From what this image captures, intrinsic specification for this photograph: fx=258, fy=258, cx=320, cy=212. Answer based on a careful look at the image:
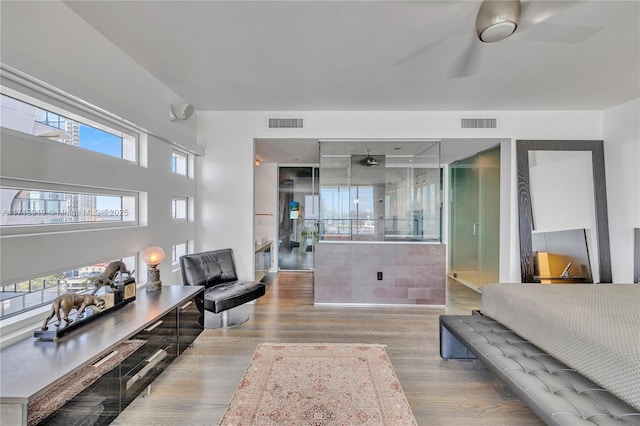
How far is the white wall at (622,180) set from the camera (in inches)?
125

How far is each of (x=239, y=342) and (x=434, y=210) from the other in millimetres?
3210

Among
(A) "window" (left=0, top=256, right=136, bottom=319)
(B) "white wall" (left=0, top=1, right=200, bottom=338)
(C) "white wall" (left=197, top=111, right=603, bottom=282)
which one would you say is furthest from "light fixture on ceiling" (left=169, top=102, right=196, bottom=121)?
(A) "window" (left=0, top=256, right=136, bottom=319)

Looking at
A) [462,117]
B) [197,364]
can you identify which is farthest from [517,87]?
[197,364]

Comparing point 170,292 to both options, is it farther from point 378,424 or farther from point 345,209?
point 345,209

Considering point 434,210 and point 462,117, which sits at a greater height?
point 462,117

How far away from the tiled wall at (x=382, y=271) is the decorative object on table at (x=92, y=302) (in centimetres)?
234

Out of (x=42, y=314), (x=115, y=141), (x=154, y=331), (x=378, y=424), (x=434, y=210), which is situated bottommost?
(x=378, y=424)

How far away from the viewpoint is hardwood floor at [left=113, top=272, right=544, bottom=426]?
173cm

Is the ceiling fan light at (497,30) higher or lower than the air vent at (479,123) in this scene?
lower

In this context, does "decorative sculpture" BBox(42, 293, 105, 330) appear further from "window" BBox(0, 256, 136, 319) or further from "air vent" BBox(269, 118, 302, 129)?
"air vent" BBox(269, 118, 302, 129)

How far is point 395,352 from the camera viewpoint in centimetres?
248

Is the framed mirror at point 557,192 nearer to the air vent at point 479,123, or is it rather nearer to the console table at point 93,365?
the air vent at point 479,123

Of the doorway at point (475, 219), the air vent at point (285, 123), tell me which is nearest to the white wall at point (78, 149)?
the air vent at point (285, 123)

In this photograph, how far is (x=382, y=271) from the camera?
12.4ft
